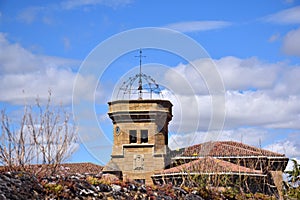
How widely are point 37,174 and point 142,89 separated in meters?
22.5

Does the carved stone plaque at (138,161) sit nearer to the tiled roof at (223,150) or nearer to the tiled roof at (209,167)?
the tiled roof at (223,150)

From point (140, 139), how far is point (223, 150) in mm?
7020

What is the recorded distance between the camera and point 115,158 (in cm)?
3494

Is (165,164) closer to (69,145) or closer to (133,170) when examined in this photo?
(133,170)

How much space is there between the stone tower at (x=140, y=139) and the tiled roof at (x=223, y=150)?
424 cm

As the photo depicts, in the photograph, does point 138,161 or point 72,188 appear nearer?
point 72,188

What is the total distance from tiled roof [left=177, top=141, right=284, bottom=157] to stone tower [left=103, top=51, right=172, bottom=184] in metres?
4.24

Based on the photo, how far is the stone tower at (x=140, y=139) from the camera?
112 feet

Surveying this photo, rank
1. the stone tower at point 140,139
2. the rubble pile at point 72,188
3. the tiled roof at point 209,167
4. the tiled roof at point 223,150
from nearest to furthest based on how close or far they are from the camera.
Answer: the rubble pile at point 72,188 → the tiled roof at point 209,167 → the tiled roof at point 223,150 → the stone tower at point 140,139

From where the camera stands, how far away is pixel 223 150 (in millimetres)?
29875

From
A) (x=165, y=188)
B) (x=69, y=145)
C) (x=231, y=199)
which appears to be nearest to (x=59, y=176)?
(x=69, y=145)

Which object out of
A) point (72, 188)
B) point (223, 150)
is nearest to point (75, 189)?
Answer: point (72, 188)

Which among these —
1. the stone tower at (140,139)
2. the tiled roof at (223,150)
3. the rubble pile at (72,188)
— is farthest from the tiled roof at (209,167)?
the stone tower at (140,139)

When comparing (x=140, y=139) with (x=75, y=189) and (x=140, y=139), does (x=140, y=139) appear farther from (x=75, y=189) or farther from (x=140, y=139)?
(x=75, y=189)
